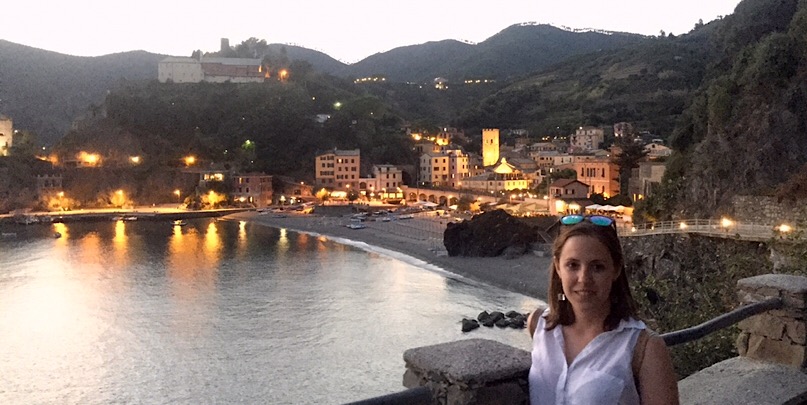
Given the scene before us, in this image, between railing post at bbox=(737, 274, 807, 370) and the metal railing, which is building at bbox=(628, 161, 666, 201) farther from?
railing post at bbox=(737, 274, 807, 370)

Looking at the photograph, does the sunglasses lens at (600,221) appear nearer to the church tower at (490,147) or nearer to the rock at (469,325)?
the rock at (469,325)

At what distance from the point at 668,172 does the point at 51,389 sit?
19.7 metres

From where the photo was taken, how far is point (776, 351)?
138 inches

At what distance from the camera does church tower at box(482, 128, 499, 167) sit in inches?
2373

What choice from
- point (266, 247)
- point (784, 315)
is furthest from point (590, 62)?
point (784, 315)

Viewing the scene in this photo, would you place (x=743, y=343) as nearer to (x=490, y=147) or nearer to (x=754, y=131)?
(x=754, y=131)

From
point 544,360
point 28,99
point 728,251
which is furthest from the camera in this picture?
point 28,99

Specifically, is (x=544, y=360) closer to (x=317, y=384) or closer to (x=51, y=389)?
(x=317, y=384)

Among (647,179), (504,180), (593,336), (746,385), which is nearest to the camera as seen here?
(593,336)

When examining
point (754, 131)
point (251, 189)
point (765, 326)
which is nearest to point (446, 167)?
point (251, 189)

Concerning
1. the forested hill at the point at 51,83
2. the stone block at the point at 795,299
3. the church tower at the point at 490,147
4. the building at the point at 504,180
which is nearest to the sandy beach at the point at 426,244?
the building at the point at 504,180

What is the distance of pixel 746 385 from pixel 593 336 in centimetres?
201

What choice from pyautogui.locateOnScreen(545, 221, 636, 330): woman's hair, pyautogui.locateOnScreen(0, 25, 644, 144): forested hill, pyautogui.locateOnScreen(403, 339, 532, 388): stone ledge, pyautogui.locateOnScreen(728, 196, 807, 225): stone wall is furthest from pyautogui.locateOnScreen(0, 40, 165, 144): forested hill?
pyautogui.locateOnScreen(545, 221, 636, 330): woman's hair

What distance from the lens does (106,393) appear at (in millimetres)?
14227
